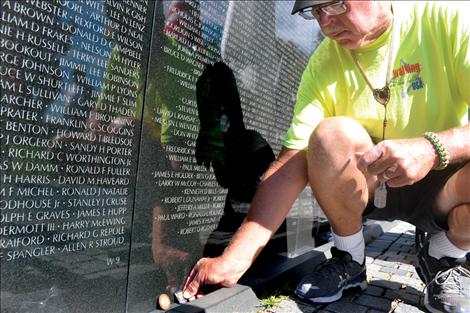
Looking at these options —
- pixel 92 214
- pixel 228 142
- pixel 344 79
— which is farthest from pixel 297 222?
pixel 92 214

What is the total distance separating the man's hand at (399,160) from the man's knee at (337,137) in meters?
0.41

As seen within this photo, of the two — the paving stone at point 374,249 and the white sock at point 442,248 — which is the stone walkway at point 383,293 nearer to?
the paving stone at point 374,249

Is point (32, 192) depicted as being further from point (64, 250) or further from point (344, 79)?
point (344, 79)

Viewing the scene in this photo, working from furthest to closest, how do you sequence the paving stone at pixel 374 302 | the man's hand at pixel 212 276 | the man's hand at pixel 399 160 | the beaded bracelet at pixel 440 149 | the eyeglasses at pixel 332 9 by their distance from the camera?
the paving stone at pixel 374 302 → the man's hand at pixel 212 276 → the eyeglasses at pixel 332 9 → the beaded bracelet at pixel 440 149 → the man's hand at pixel 399 160

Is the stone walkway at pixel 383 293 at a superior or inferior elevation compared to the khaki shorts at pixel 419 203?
inferior

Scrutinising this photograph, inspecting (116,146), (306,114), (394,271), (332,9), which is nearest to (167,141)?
(116,146)

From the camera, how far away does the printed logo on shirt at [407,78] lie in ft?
7.97

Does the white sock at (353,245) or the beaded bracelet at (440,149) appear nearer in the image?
the beaded bracelet at (440,149)

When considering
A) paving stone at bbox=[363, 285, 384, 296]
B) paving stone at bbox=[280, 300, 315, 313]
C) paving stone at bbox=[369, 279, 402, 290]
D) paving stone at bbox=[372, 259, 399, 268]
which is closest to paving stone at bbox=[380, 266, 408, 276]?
paving stone at bbox=[372, 259, 399, 268]

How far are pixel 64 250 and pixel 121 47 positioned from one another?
3.24 feet

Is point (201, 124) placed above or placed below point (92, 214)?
above

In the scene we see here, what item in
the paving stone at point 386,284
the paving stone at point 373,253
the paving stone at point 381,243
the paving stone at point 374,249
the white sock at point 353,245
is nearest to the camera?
the white sock at point 353,245

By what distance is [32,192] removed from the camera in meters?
1.71

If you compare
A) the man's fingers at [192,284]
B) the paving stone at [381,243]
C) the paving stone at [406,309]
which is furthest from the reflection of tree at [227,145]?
the paving stone at [381,243]
